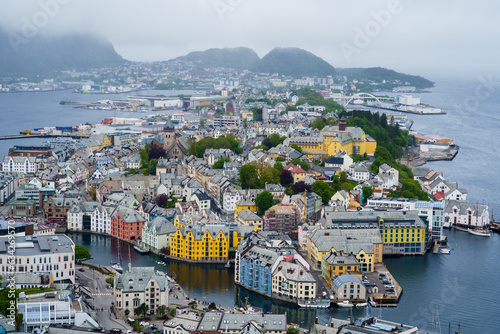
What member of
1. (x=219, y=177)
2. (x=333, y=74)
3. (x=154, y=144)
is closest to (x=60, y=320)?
(x=219, y=177)

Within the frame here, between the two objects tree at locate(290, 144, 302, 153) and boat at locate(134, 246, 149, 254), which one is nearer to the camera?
boat at locate(134, 246, 149, 254)

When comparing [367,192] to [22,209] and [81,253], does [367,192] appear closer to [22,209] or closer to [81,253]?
[81,253]

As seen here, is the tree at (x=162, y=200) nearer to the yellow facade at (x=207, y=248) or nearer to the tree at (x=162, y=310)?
the yellow facade at (x=207, y=248)

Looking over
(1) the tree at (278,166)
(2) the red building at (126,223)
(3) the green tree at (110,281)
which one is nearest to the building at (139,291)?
(3) the green tree at (110,281)

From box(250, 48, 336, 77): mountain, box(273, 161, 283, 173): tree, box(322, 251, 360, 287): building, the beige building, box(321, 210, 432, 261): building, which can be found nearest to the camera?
the beige building

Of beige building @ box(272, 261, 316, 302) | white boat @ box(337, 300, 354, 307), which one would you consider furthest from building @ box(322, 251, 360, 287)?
white boat @ box(337, 300, 354, 307)

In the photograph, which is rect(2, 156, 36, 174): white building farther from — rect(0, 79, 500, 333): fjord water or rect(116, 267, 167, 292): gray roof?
rect(116, 267, 167, 292): gray roof
